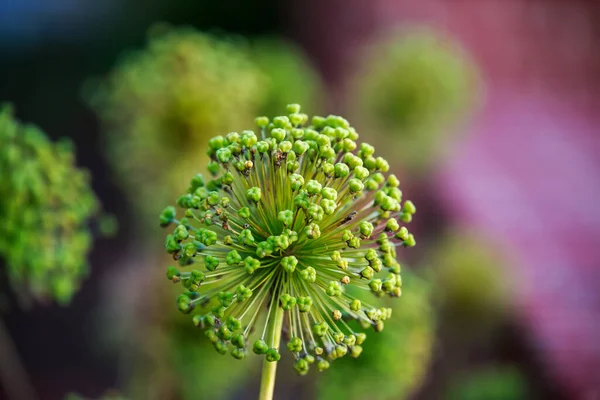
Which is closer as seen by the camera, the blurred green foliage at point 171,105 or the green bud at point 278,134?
the green bud at point 278,134

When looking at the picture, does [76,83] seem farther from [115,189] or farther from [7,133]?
[7,133]

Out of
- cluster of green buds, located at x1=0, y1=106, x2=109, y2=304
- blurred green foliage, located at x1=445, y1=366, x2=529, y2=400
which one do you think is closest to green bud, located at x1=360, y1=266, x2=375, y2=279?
cluster of green buds, located at x1=0, y1=106, x2=109, y2=304

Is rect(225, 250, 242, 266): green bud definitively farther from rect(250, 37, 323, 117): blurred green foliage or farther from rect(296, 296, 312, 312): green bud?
rect(250, 37, 323, 117): blurred green foliage

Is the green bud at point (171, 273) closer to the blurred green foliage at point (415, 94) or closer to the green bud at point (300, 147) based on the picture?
the green bud at point (300, 147)

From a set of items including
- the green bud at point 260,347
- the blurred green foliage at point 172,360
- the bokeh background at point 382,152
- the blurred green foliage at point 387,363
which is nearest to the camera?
the green bud at point 260,347

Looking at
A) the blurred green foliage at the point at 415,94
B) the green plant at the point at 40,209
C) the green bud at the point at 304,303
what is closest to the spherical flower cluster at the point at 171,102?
the green plant at the point at 40,209

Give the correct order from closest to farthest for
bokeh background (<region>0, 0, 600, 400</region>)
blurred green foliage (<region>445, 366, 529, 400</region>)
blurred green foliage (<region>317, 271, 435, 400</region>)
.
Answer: blurred green foliage (<region>317, 271, 435, 400</region>)
bokeh background (<region>0, 0, 600, 400</region>)
blurred green foliage (<region>445, 366, 529, 400</region>)
